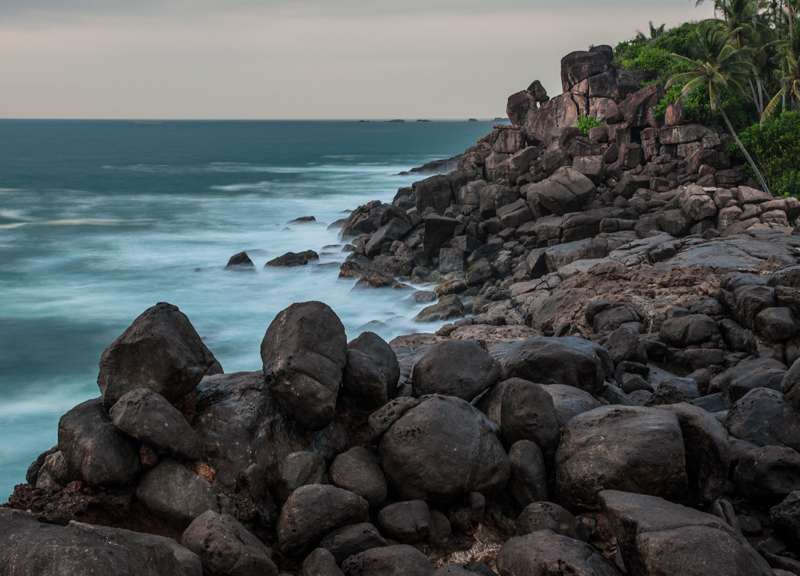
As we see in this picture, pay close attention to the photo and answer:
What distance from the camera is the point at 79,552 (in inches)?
161

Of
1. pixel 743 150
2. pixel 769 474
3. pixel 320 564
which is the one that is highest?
pixel 743 150

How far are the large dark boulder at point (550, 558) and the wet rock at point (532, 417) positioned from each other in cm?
148

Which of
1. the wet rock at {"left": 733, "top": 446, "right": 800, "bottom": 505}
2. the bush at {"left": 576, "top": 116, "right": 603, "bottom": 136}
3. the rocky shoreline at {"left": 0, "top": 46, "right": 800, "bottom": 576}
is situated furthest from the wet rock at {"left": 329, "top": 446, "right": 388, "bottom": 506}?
the bush at {"left": 576, "top": 116, "right": 603, "bottom": 136}

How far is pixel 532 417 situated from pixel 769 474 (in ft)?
8.70

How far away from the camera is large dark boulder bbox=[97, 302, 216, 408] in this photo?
6.77 m

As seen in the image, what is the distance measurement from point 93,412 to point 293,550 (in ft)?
8.46

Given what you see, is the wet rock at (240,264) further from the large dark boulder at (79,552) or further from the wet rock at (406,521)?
the large dark boulder at (79,552)

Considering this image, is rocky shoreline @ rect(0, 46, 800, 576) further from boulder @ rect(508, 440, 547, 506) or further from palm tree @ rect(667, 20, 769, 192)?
palm tree @ rect(667, 20, 769, 192)

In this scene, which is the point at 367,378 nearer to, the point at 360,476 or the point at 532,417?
the point at 360,476

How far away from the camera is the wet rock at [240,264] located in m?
29.3

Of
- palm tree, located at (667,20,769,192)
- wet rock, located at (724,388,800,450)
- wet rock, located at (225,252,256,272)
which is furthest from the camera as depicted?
palm tree, located at (667,20,769,192)

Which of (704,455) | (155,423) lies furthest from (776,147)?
(155,423)

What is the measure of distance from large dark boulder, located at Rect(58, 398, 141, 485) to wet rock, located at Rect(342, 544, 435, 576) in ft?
7.90

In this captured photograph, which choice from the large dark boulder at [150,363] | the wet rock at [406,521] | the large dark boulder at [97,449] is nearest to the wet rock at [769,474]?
the wet rock at [406,521]
